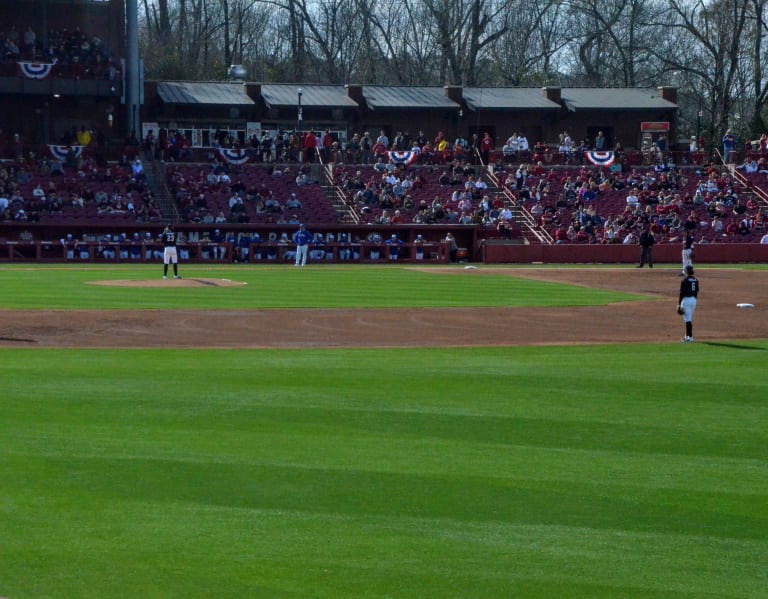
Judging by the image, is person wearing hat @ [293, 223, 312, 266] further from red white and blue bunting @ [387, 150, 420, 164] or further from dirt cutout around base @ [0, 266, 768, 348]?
dirt cutout around base @ [0, 266, 768, 348]

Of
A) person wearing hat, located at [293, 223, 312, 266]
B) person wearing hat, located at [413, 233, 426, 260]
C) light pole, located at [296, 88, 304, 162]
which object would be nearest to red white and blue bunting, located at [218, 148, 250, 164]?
light pole, located at [296, 88, 304, 162]

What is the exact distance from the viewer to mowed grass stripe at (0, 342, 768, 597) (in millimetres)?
7168

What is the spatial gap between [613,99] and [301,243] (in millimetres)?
28269

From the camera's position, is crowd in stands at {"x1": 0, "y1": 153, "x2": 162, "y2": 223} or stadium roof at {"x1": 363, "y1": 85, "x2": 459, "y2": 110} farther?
stadium roof at {"x1": 363, "y1": 85, "x2": 459, "y2": 110}

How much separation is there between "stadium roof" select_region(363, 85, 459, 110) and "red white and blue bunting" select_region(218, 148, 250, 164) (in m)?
8.88

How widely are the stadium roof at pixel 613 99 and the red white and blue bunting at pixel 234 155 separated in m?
19.3

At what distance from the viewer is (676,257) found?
4969 cm

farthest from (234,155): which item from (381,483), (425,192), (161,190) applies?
(381,483)

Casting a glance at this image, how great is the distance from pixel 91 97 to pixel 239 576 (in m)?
53.3

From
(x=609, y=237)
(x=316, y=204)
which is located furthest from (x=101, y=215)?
(x=609, y=237)

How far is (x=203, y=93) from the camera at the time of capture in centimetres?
5984

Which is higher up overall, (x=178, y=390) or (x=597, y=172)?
(x=597, y=172)

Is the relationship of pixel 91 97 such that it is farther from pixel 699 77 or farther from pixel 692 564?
pixel 692 564

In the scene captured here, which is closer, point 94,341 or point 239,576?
point 239,576
